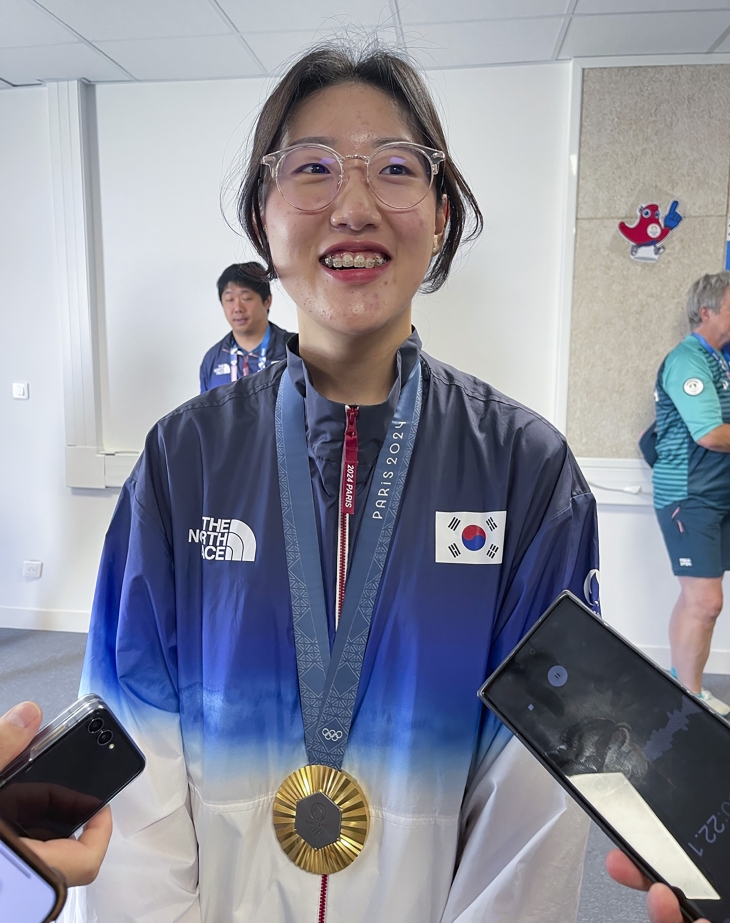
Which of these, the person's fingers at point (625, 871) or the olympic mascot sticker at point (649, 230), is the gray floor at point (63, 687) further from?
the olympic mascot sticker at point (649, 230)

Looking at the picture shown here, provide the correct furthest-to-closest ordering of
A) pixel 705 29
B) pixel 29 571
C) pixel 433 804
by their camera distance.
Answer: pixel 29 571
pixel 705 29
pixel 433 804

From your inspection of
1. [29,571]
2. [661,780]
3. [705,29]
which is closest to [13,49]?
[29,571]

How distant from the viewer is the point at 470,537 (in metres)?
0.88

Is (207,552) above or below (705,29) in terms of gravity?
below

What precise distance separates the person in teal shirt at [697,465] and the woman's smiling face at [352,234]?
220 cm

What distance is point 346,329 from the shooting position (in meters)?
0.86

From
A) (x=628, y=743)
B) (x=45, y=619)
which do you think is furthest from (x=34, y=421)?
(x=628, y=743)

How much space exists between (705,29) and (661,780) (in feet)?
10.5

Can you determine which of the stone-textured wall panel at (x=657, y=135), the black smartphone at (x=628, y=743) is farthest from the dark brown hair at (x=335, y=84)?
the stone-textured wall panel at (x=657, y=135)

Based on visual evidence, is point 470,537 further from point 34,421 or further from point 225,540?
point 34,421

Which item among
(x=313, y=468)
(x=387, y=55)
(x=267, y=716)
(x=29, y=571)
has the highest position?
(x=387, y=55)

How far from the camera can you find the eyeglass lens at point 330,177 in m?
0.86

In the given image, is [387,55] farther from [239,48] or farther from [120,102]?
[120,102]

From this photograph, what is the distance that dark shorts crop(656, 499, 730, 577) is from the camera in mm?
2758
